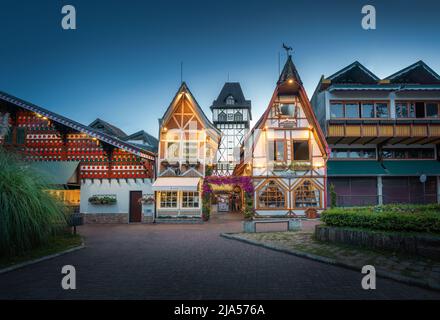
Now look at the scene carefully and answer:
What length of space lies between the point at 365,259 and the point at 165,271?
15.8 ft

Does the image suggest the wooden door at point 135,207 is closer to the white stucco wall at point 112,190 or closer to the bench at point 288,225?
the white stucco wall at point 112,190

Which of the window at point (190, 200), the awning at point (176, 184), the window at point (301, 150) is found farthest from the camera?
the window at point (301, 150)

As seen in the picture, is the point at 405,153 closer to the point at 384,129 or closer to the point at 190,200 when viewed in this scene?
the point at 384,129

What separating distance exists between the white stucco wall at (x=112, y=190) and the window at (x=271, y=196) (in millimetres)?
7635

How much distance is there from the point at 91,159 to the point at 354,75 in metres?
21.0

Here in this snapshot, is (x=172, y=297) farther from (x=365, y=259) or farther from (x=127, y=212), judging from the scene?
(x=127, y=212)

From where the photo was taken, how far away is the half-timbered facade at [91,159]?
17094mm

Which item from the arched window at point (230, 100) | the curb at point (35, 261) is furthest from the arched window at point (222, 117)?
the curb at point (35, 261)

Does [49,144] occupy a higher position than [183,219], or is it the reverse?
[49,144]

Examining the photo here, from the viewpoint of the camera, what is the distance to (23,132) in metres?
17.4

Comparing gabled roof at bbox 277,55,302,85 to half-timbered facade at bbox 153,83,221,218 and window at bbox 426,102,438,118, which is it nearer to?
half-timbered facade at bbox 153,83,221,218

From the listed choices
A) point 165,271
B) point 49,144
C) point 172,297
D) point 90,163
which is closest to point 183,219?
point 90,163

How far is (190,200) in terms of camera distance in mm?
17734

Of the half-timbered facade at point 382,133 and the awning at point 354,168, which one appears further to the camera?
the half-timbered facade at point 382,133
